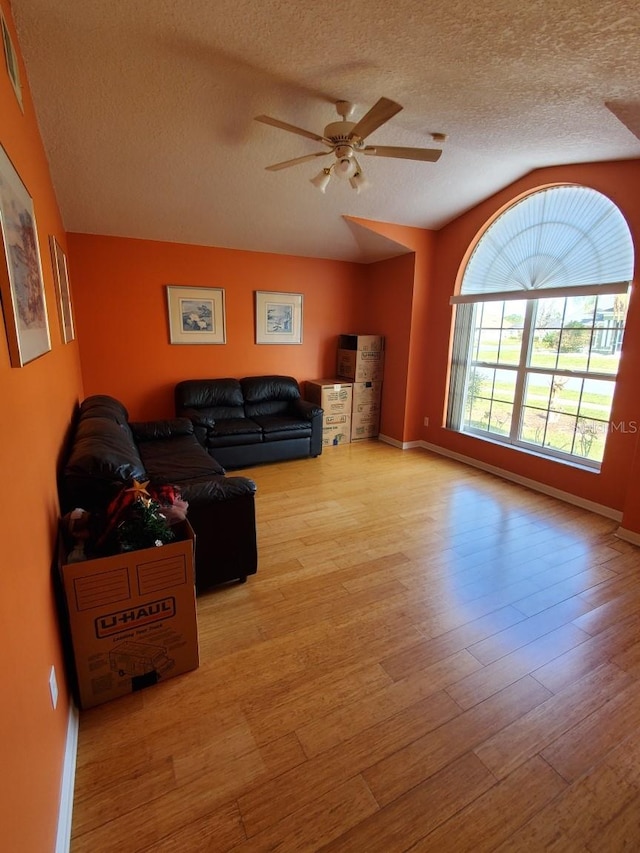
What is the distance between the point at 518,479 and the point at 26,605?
4.24 meters

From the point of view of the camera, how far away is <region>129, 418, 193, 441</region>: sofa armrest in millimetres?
3939

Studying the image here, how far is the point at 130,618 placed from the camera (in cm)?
168

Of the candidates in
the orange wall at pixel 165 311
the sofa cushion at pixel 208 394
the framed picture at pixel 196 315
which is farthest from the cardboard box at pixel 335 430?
the framed picture at pixel 196 315

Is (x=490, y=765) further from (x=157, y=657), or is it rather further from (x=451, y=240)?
(x=451, y=240)

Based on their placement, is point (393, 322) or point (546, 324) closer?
point (546, 324)

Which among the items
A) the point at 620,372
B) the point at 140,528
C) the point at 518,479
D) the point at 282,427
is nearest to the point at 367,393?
the point at 282,427

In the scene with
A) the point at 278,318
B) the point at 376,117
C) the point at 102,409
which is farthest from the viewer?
the point at 278,318

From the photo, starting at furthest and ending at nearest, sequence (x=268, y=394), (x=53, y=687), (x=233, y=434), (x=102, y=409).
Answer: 1. (x=268, y=394)
2. (x=233, y=434)
3. (x=102, y=409)
4. (x=53, y=687)

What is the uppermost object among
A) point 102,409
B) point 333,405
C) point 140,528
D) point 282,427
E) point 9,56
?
point 9,56

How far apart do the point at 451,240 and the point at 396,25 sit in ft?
10.3

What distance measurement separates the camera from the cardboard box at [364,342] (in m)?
5.37

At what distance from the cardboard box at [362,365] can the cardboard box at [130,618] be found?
3977 millimetres

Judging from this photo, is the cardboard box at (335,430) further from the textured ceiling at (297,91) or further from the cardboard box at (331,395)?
the textured ceiling at (297,91)

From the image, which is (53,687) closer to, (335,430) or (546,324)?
(335,430)
